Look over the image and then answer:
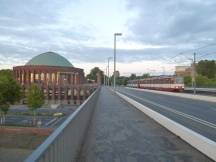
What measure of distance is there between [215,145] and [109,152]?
9.21 feet

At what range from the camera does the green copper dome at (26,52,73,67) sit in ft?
484

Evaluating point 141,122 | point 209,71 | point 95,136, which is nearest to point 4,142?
point 141,122

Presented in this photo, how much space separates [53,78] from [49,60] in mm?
14959

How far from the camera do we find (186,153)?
9.95 meters

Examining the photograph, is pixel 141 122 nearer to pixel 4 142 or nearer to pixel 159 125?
pixel 159 125

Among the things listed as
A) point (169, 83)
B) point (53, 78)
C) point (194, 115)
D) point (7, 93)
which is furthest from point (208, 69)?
point (194, 115)

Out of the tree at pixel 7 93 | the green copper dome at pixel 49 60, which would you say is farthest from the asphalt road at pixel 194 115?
the green copper dome at pixel 49 60

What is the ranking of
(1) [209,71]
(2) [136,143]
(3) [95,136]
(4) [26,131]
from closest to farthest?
(2) [136,143] < (3) [95,136] < (4) [26,131] < (1) [209,71]

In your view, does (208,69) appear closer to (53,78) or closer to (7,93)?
(53,78)

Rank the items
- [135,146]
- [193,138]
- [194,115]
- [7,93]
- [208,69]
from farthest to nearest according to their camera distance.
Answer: [208,69] → [7,93] → [194,115] → [135,146] → [193,138]

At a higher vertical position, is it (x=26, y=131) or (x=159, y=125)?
(x=159, y=125)

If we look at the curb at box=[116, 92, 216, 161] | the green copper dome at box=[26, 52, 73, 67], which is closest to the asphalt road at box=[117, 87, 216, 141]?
the curb at box=[116, 92, 216, 161]

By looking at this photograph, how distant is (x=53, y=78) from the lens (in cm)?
13612

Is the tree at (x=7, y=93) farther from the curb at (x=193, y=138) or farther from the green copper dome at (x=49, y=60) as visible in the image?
the green copper dome at (x=49, y=60)
